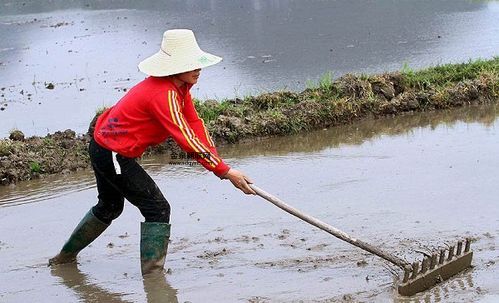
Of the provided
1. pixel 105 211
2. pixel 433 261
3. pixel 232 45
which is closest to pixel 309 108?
pixel 105 211

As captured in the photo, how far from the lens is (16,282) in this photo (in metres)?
4.87

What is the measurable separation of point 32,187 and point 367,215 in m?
2.83

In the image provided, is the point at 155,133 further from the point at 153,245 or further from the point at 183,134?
the point at 153,245

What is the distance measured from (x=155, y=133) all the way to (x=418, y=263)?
153 cm

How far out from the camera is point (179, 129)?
4328 mm

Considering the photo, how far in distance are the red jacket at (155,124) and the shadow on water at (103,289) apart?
716 mm

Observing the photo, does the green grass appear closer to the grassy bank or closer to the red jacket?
the grassy bank

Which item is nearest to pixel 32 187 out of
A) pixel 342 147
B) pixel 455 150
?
pixel 342 147

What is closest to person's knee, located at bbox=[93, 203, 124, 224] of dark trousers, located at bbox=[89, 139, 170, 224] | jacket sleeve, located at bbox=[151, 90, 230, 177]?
dark trousers, located at bbox=[89, 139, 170, 224]

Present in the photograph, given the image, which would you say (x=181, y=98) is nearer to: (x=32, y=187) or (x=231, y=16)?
(x=32, y=187)

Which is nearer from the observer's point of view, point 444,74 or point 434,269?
point 434,269

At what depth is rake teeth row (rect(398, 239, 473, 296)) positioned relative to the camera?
13.9 ft

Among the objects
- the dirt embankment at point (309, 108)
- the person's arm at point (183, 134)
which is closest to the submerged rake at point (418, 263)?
the person's arm at point (183, 134)

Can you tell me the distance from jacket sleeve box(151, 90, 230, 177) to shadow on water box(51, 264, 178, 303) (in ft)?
2.41
